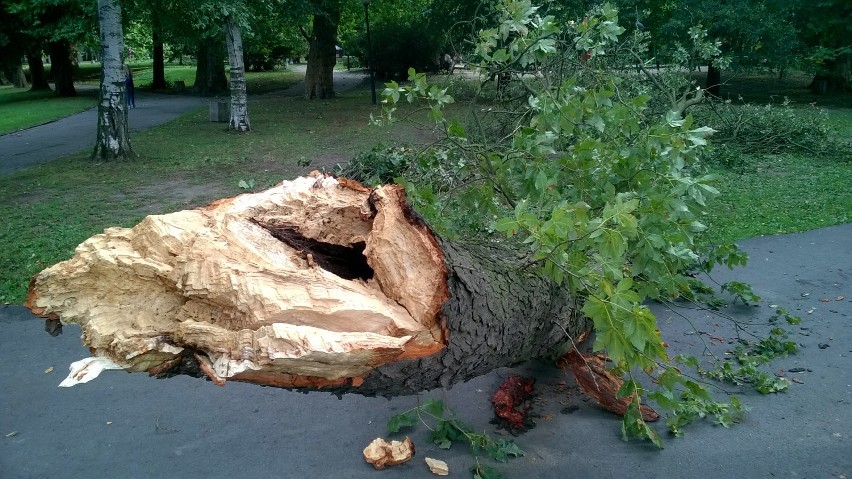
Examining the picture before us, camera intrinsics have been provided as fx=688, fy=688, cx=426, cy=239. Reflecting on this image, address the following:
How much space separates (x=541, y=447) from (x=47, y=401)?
2.96m

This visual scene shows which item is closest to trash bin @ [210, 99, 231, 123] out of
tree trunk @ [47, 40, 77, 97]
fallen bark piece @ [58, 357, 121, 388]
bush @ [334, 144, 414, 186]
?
bush @ [334, 144, 414, 186]

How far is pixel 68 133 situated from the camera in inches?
667

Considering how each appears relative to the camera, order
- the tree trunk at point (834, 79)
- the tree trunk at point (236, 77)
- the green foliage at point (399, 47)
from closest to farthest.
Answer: the tree trunk at point (236, 77) → the tree trunk at point (834, 79) → the green foliage at point (399, 47)

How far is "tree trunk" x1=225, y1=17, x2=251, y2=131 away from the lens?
52.1 feet

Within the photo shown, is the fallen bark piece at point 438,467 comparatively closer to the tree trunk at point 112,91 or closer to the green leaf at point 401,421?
the green leaf at point 401,421

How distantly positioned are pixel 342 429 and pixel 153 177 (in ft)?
27.1

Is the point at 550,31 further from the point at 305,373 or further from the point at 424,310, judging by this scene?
the point at 305,373

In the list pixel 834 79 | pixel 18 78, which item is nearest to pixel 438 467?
pixel 834 79

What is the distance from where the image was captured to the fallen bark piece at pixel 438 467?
3348 mm

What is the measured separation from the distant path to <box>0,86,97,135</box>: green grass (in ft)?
2.00

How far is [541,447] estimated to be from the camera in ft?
11.7

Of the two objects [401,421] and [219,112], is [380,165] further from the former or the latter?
[219,112]

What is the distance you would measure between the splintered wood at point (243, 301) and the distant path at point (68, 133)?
10808 millimetres

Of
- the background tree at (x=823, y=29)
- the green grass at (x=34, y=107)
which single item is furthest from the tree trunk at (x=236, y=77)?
the background tree at (x=823, y=29)
